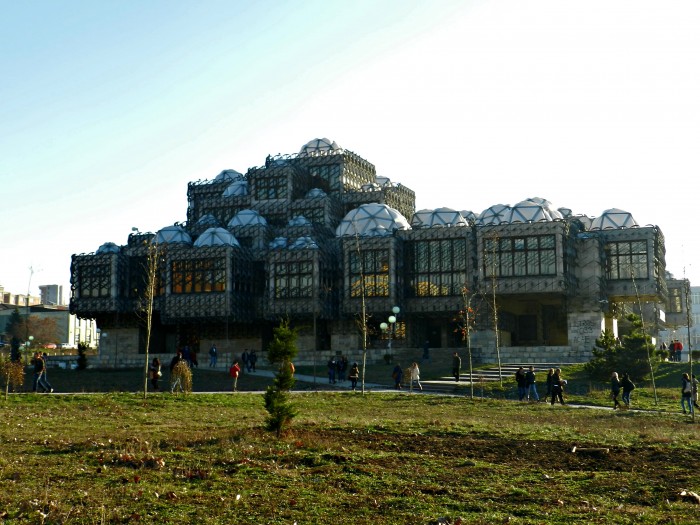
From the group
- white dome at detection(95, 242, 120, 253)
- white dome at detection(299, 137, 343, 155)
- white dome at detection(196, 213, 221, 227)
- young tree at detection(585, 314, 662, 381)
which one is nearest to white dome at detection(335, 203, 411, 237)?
white dome at detection(196, 213, 221, 227)

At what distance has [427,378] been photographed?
48.3 meters

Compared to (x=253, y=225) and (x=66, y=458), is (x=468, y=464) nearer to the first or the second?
(x=66, y=458)

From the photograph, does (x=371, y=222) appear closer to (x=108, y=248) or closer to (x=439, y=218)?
(x=439, y=218)

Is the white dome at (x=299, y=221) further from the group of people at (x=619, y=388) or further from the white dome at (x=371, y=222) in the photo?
the group of people at (x=619, y=388)

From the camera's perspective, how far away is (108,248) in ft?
259

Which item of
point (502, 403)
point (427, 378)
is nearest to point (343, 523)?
point (502, 403)

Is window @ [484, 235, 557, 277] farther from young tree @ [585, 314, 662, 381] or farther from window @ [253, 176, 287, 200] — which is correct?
window @ [253, 176, 287, 200]

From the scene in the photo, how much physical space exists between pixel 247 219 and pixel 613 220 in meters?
36.8

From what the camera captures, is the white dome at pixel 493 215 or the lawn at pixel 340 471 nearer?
the lawn at pixel 340 471

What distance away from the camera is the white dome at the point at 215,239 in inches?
2926

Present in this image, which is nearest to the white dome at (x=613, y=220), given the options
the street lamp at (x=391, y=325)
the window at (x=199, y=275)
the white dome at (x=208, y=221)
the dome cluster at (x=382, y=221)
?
the dome cluster at (x=382, y=221)

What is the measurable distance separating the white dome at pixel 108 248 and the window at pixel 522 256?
3773 cm

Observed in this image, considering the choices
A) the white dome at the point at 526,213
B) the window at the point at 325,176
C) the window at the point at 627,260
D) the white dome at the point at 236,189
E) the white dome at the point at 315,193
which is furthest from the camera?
the white dome at the point at 236,189

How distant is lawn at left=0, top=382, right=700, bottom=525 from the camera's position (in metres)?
11.2
